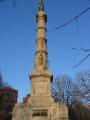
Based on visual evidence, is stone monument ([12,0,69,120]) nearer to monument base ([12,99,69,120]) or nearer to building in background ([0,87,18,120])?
monument base ([12,99,69,120])

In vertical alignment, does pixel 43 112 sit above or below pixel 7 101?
below

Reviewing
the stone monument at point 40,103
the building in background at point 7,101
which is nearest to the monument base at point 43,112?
the stone monument at point 40,103

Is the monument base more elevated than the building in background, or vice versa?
the building in background

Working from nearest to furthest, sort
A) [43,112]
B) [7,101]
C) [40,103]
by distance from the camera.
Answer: [43,112] → [40,103] → [7,101]

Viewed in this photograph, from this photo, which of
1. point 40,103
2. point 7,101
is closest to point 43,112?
point 40,103

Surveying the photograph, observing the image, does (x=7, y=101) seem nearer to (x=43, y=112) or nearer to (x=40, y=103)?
(x=40, y=103)

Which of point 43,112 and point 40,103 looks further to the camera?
point 40,103

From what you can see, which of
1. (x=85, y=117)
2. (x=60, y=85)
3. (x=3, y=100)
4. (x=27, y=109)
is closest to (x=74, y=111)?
(x=85, y=117)

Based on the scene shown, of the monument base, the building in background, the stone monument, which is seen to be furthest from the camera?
the building in background

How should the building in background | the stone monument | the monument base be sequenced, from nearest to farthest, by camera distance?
the monument base < the stone monument < the building in background

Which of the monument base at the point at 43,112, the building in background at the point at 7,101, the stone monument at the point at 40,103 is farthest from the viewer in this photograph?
the building in background at the point at 7,101

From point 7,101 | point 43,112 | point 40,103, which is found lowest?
point 43,112

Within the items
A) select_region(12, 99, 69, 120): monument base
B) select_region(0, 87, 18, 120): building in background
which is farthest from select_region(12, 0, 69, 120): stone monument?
select_region(0, 87, 18, 120): building in background

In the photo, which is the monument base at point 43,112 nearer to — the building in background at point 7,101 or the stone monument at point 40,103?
the stone monument at point 40,103
